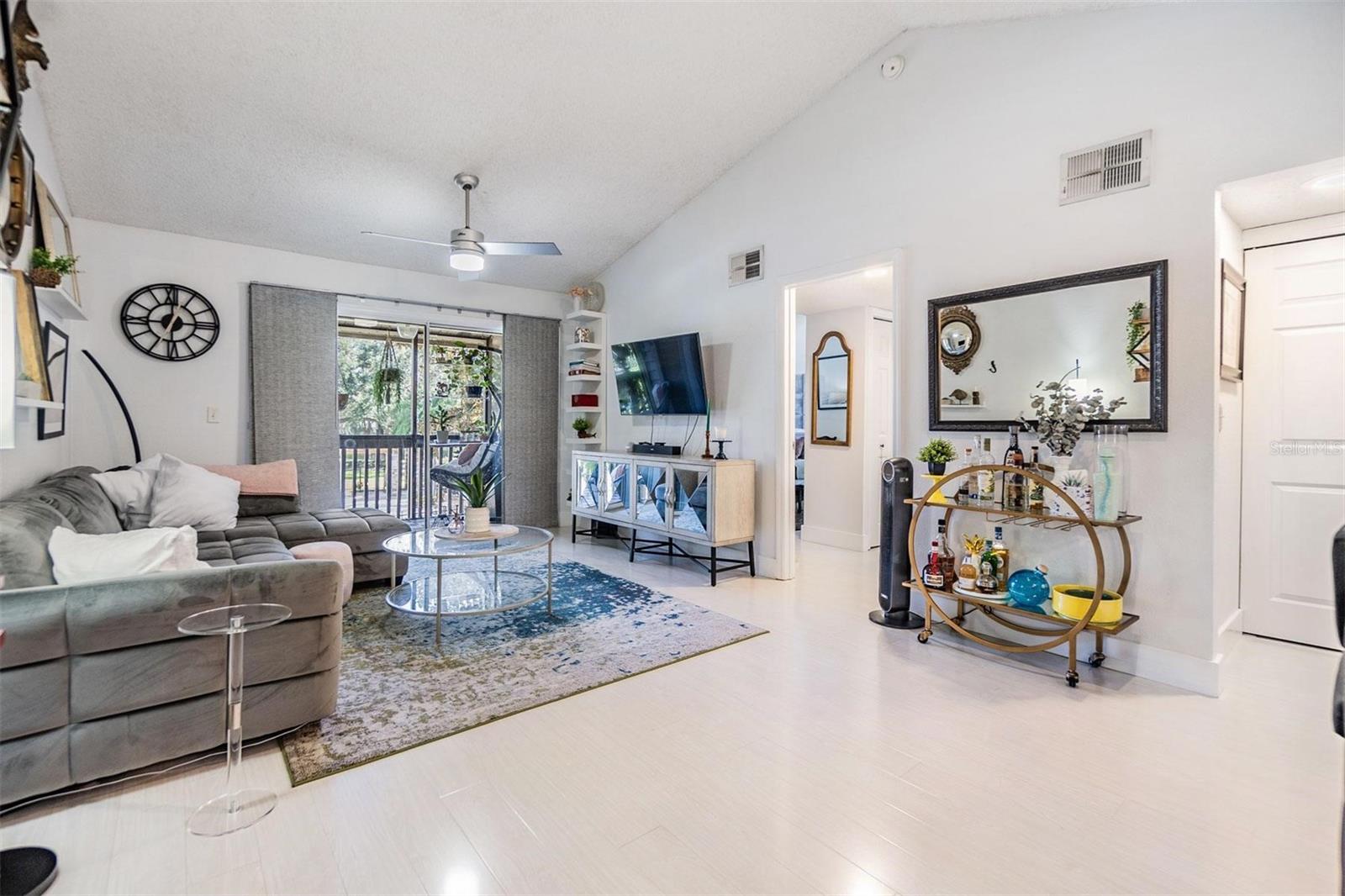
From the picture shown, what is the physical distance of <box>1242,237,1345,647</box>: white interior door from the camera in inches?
118

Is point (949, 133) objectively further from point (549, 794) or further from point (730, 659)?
point (549, 794)

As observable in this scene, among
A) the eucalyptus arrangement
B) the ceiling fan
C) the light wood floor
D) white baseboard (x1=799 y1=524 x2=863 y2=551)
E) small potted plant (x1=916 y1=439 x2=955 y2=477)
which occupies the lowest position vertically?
the light wood floor

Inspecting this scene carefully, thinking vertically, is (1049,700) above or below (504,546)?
below

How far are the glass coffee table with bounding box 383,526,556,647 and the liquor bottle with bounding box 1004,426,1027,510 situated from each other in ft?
7.92

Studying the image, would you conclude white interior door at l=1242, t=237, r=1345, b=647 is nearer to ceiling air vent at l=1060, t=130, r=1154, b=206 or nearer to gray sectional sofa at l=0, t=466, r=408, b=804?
ceiling air vent at l=1060, t=130, r=1154, b=206

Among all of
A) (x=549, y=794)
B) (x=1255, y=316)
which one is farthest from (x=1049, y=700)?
(x=1255, y=316)

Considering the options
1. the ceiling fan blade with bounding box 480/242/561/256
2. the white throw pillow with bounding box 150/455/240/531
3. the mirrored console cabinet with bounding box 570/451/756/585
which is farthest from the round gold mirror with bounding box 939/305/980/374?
the white throw pillow with bounding box 150/455/240/531

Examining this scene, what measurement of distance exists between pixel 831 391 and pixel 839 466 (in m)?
0.73

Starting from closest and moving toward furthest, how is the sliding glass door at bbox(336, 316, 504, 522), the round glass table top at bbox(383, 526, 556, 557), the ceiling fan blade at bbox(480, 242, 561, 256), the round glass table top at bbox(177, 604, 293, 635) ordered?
the round glass table top at bbox(177, 604, 293, 635) → the round glass table top at bbox(383, 526, 556, 557) → the ceiling fan blade at bbox(480, 242, 561, 256) → the sliding glass door at bbox(336, 316, 504, 522)

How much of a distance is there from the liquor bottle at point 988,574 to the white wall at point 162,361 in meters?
5.22

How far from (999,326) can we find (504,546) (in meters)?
2.88

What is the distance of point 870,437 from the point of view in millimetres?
5566

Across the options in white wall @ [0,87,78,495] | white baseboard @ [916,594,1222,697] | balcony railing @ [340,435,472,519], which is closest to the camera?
white baseboard @ [916,594,1222,697]

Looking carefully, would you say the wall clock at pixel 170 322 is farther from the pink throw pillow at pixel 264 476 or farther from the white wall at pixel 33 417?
the pink throw pillow at pixel 264 476
